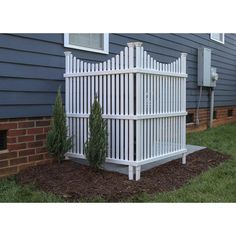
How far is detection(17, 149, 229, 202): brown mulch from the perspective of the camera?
366 cm

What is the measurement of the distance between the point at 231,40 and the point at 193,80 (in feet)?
11.2

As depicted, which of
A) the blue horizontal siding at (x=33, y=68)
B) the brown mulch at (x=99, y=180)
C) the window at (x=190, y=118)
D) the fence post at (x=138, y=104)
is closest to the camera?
the brown mulch at (x=99, y=180)

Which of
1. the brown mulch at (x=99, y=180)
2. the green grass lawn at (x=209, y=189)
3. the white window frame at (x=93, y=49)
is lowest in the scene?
the green grass lawn at (x=209, y=189)

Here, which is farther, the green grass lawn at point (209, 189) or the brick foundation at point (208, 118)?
the brick foundation at point (208, 118)

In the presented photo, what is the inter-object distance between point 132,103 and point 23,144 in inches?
59.0

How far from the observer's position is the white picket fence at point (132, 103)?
4.13 metres

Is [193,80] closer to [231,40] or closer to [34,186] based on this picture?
[231,40]

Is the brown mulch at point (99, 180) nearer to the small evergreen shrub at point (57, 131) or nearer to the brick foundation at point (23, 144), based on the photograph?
the brick foundation at point (23, 144)

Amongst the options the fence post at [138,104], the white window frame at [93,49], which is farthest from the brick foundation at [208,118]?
the fence post at [138,104]

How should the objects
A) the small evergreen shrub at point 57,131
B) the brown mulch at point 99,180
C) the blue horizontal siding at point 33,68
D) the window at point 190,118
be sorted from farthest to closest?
the window at point 190,118
the small evergreen shrub at point 57,131
the blue horizontal siding at point 33,68
the brown mulch at point 99,180

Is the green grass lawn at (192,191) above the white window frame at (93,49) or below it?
below

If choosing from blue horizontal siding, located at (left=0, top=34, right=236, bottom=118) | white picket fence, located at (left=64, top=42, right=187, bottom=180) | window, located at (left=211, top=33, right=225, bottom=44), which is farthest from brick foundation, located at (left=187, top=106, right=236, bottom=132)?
white picket fence, located at (left=64, top=42, right=187, bottom=180)

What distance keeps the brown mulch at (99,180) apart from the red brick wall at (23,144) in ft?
0.44

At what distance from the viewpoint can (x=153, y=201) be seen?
3.48 meters
